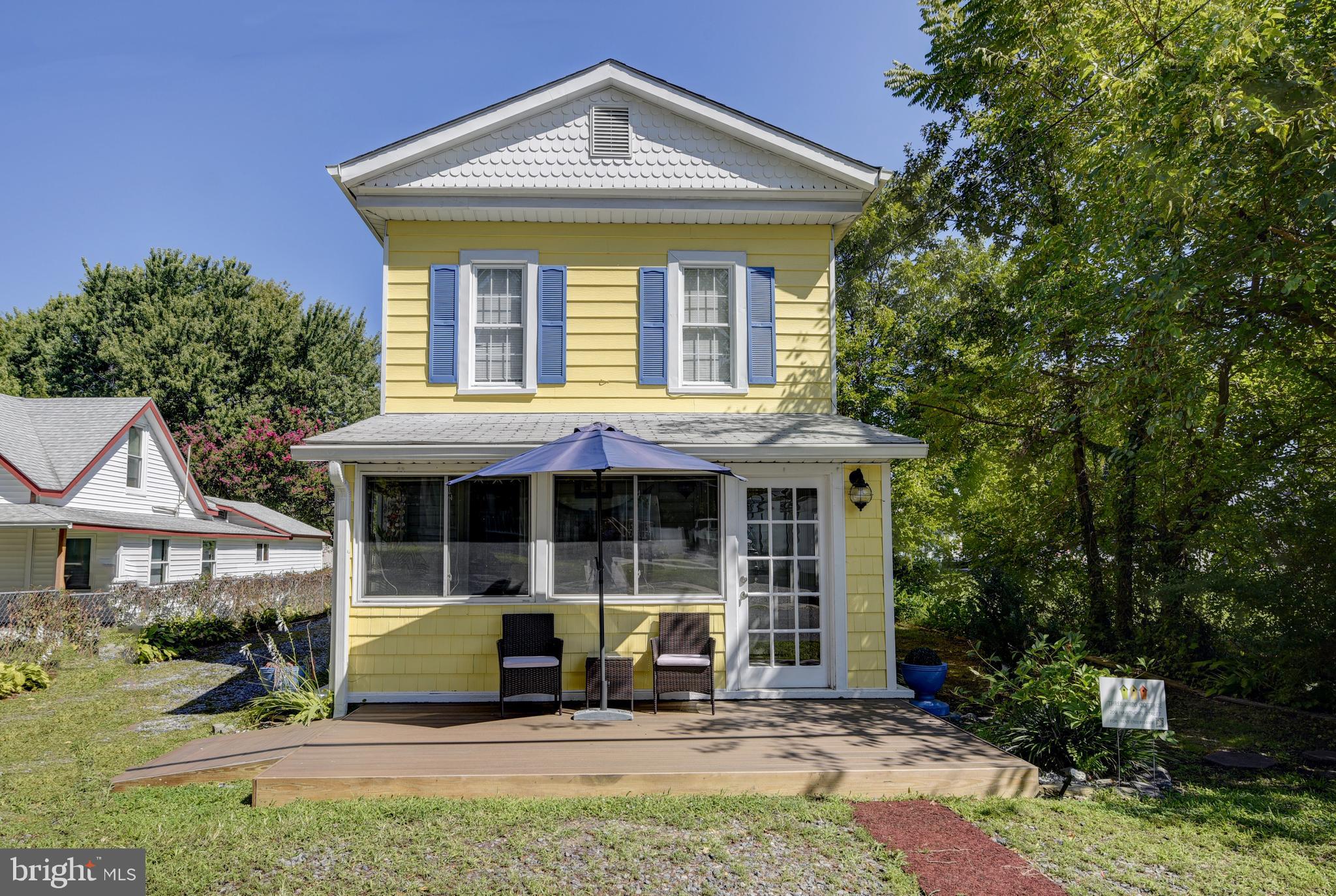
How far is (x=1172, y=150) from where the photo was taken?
6887 millimetres

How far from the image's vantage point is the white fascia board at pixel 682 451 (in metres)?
7.10

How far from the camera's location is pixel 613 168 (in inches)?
338

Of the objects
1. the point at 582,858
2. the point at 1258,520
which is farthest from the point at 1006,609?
the point at 582,858

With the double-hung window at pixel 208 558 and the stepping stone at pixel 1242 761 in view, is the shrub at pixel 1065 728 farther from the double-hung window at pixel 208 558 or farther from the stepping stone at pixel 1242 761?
the double-hung window at pixel 208 558

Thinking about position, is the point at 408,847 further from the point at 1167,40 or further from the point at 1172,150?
the point at 1167,40

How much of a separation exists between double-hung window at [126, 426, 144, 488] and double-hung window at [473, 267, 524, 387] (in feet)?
49.9

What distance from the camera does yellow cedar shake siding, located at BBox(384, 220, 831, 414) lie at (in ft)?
27.8

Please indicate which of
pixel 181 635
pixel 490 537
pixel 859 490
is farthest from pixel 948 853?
pixel 181 635

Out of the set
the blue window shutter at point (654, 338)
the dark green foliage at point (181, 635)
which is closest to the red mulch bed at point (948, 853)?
the blue window shutter at point (654, 338)

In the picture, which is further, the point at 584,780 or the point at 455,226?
the point at 455,226

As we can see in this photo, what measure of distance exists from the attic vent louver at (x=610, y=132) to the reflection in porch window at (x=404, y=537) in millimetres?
4115

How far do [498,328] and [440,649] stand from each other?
353 cm

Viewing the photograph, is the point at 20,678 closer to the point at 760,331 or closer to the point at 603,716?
the point at 603,716

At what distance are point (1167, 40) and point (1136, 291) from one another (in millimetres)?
3088
